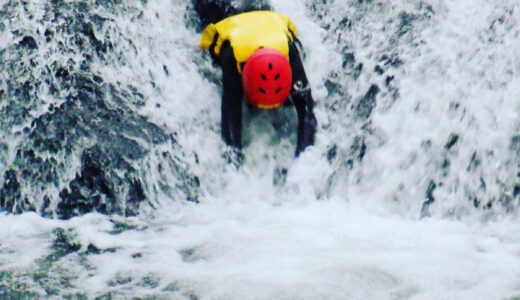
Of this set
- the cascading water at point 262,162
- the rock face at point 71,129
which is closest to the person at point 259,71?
the cascading water at point 262,162

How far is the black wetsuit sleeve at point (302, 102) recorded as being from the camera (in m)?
5.06

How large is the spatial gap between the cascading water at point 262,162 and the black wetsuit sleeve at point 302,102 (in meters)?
0.13

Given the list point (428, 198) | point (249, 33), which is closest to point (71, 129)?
point (249, 33)

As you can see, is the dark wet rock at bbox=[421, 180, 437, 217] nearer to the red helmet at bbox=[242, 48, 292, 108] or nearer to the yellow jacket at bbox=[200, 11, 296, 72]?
the red helmet at bbox=[242, 48, 292, 108]

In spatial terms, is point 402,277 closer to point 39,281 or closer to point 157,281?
point 157,281

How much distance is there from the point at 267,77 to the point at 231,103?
1.32ft

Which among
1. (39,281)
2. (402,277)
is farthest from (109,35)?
(402,277)

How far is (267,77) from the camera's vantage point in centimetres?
481

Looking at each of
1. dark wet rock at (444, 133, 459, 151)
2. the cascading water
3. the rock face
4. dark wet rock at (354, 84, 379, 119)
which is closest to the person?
the cascading water

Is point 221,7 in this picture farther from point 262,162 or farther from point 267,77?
point 262,162

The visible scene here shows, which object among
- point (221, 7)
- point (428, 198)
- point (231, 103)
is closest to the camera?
point (428, 198)

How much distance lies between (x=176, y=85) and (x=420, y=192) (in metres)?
2.05

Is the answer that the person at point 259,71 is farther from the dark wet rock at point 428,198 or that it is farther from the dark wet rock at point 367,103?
the dark wet rock at point 428,198

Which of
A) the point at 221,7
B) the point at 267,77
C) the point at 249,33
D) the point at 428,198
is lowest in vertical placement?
the point at 428,198
